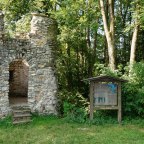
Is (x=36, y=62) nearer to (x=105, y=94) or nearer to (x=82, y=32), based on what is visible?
(x=105, y=94)

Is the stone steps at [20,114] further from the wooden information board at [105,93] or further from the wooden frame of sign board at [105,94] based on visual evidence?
the wooden information board at [105,93]

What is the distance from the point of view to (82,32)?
59.7 feet

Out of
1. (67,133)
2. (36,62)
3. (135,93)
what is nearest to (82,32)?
(36,62)

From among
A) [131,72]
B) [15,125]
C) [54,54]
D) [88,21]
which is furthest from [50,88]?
[88,21]

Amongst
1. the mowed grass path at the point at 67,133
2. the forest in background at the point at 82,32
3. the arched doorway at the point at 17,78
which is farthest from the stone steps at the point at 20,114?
the arched doorway at the point at 17,78

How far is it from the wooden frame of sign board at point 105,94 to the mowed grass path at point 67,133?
77 cm

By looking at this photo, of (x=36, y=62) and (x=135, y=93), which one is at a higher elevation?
(x=36, y=62)

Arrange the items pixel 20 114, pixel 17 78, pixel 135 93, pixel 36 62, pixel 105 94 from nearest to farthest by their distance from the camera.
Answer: pixel 20 114, pixel 105 94, pixel 135 93, pixel 36 62, pixel 17 78

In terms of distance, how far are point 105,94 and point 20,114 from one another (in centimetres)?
311

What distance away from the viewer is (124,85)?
12.0 meters

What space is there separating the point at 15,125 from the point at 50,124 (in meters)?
1.18

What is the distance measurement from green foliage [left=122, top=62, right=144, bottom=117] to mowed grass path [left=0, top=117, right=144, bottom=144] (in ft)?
3.15

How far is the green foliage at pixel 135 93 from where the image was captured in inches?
456

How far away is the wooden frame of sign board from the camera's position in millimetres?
11344
